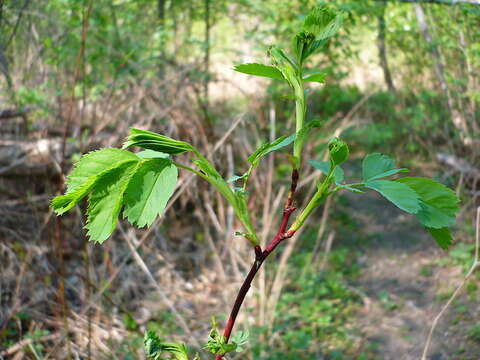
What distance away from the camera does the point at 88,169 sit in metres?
A: 0.56

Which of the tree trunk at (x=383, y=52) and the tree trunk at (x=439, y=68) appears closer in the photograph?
the tree trunk at (x=439, y=68)

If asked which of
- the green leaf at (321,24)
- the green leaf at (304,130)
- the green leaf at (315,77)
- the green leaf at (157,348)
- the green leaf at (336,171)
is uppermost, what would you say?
the green leaf at (321,24)

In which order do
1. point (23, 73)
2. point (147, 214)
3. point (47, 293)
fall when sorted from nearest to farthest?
point (147, 214) → point (47, 293) → point (23, 73)

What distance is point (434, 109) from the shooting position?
576 cm

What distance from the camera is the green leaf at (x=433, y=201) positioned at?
23.2 inches

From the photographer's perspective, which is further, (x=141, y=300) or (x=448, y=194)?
(x=141, y=300)

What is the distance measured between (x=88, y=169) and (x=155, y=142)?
0.27ft

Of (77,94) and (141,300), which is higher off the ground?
(77,94)

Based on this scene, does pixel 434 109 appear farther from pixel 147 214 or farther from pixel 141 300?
pixel 147 214

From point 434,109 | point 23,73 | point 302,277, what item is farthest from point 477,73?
point 23,73

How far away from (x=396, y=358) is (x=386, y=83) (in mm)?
5715

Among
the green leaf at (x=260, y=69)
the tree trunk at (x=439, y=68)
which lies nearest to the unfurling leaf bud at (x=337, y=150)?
the green leaf at (x=260, y=69)

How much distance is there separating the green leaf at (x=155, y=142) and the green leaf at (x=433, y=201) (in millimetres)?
273

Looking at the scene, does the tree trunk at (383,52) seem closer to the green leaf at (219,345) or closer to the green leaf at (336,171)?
the green leaf at (336,171)
